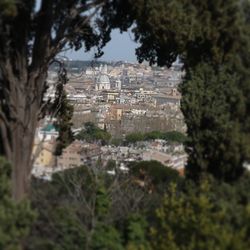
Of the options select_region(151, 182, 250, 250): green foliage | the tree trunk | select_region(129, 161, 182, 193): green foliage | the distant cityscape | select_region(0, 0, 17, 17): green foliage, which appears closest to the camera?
select_region(151, 182, 250, 250): green foliage

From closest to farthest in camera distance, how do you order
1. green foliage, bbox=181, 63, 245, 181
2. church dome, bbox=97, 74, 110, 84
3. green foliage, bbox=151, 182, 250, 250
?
green foliage, bbox=151, 182, 250, 250
green foliage, bbox=181, 63, 245, 181
church dome, bbox=97, 74, 110, 84

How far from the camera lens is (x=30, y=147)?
429 inches

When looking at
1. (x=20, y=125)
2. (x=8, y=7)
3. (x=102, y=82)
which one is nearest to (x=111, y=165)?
(x=20, y=125)

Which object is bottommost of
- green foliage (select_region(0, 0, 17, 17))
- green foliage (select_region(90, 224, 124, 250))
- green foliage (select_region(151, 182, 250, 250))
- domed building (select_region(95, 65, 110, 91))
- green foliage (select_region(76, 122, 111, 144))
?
green foliage (select_region(90, 224, 124, 250))

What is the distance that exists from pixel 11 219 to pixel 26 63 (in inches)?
126

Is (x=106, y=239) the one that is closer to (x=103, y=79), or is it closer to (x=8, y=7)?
(x=8, y=7)

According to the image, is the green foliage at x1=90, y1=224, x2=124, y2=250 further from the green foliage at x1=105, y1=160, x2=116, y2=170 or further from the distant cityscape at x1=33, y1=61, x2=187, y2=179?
the green foliage at x1=105, y1=160, x2=116, y2=170

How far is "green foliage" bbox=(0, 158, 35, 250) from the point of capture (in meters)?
8.68

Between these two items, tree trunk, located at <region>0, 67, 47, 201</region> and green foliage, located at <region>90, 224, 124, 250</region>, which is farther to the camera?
tree trunk, located at <region>0, 67, 47, 201</region>

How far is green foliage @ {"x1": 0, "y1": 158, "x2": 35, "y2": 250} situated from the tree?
1082 mm

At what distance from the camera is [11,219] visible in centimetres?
882

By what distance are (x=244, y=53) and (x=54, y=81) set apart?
3.67 m

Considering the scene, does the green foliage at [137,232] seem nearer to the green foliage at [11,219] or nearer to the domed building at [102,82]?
the green foliage at [11,219]

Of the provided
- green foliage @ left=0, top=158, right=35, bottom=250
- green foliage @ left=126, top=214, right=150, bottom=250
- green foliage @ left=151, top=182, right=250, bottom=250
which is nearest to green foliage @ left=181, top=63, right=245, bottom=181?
green foliage @ left=151, top=182, right=250, bottom=250
